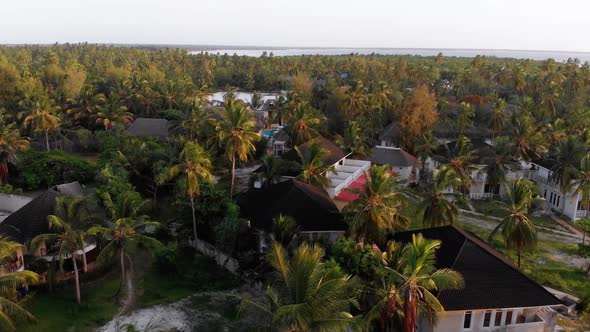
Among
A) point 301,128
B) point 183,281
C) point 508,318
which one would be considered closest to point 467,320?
point 508,318

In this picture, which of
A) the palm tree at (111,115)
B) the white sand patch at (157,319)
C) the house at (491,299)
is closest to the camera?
the house at (491,299)

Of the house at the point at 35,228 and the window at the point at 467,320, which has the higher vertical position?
the house at the point at 35,228

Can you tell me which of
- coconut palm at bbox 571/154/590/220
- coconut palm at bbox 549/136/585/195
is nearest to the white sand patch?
coconut palm at bbox 571/154/590/220

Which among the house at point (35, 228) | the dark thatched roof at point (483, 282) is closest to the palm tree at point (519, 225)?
the dark thatched roof at point (483, 282)

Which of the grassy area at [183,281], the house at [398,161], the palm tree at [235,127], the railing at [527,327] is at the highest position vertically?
the palm tree at [235,127]

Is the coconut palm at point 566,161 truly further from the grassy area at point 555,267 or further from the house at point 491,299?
the house at point 491,299

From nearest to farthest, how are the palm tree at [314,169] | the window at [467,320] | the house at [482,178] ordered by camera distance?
the window at [467,320]
the palm tree at [314,169]
the house at [482,178]

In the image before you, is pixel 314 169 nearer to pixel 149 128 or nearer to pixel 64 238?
pixel 64 238
